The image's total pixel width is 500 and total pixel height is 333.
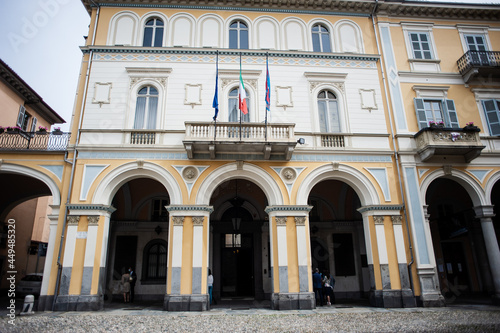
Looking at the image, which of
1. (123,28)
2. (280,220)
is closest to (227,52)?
(123,28)

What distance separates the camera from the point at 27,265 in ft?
69.3

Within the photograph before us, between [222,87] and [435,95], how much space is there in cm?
1011

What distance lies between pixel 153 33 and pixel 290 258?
12189 millimetres

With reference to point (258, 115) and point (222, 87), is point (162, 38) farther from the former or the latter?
point (258, 115)

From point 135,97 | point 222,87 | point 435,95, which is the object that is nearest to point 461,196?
point 435,95

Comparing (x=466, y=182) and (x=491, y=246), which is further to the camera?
(x=466, y=182)

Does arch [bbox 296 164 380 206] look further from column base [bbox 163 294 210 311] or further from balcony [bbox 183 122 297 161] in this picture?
column base [bbox 163 294 210 311]

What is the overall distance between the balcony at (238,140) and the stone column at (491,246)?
8.70 metres

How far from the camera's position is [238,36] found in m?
16.1

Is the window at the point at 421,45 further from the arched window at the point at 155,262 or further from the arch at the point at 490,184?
the arched window at the point at 155,262

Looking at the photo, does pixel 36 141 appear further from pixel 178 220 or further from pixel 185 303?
pixel 185 303

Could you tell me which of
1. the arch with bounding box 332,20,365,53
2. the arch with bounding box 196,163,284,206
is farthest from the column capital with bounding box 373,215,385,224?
the arch with bounding box 332,20,365,53

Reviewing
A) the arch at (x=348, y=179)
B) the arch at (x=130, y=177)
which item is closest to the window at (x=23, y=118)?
the arch at (x=130, y=177)

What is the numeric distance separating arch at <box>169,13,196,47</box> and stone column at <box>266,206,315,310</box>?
352 inches
